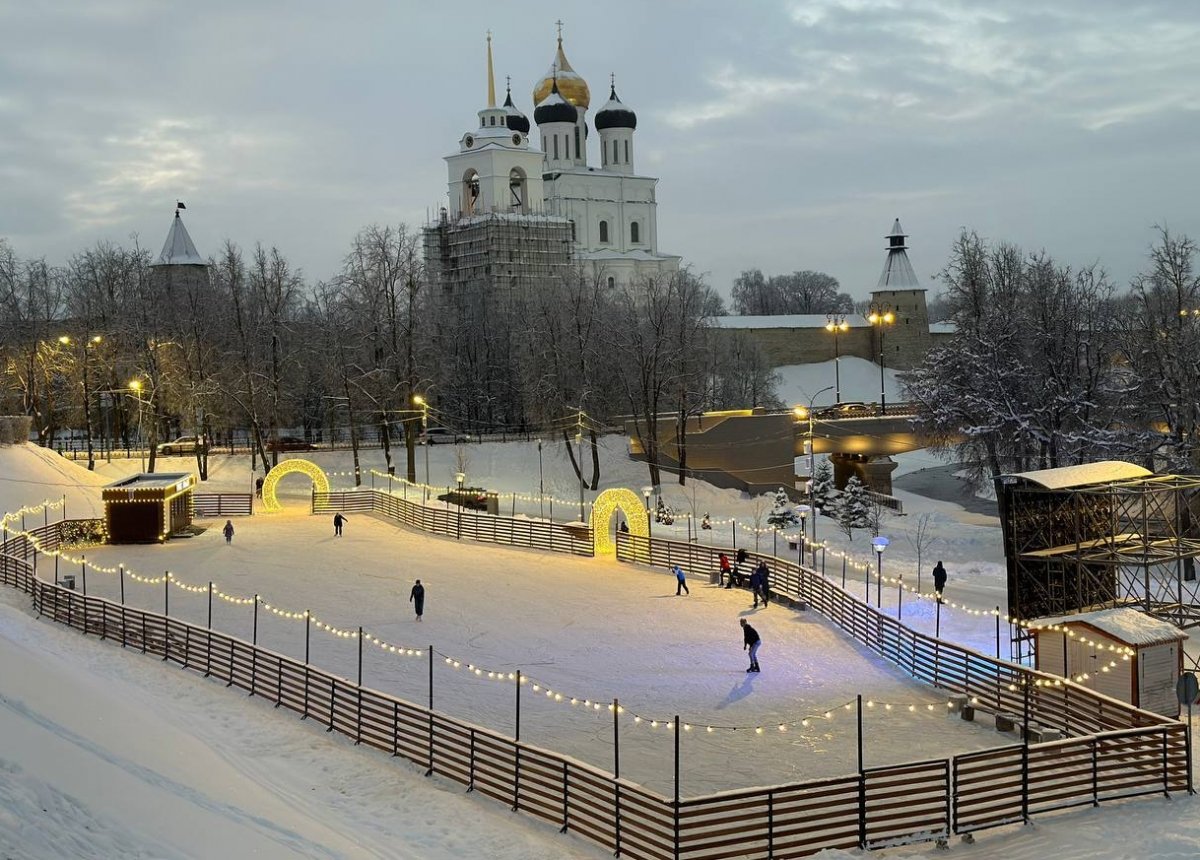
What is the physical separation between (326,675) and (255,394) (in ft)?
118

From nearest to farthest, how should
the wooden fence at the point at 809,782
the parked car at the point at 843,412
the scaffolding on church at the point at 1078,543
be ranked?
the wooden fence at the point at 809,782
the scaffolding on church at the point at 1078,543
the parked car at the point at 843,412

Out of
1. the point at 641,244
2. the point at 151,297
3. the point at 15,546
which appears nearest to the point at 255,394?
the point at 151,297

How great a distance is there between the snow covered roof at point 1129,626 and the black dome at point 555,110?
78804 mm

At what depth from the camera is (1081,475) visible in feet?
83.5

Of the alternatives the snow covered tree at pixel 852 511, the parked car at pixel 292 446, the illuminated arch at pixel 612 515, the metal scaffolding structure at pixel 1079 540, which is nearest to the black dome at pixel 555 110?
the parked car at pixel 292 446

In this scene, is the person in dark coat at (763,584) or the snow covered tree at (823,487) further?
the snow covered tree at (823,487)

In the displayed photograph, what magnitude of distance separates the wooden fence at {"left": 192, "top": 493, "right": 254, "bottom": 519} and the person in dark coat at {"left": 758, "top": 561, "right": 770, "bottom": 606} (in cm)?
2299

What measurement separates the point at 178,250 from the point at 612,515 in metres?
59.9

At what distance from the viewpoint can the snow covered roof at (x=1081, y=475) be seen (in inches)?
991

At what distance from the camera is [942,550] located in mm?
41000

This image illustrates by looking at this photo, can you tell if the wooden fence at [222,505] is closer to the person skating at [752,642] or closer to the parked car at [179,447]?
the parked car at [179,447]

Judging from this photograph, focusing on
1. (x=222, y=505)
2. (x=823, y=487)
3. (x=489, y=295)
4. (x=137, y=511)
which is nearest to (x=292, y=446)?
(x=222, y=505)

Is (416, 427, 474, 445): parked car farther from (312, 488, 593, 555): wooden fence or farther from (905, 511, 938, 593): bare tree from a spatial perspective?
(905, 511, 938, 593): bare tree

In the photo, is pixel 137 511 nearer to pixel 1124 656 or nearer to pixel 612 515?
pixel 612 515
